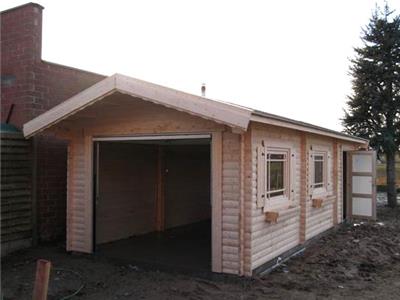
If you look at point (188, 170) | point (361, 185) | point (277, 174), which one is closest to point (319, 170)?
point (277, 174)

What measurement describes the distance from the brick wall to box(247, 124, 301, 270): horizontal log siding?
426cm

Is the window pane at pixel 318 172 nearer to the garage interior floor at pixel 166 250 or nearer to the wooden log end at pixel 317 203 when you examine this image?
the wooden log end at pixel 317 203

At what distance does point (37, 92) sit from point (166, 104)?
3.75 meters

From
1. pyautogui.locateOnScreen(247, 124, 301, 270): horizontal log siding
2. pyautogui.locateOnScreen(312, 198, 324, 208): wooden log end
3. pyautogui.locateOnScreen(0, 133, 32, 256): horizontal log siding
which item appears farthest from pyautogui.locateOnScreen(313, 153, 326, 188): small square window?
pyautogui.locateOnScreen(0, 133, 32, 256): horizontal log siding

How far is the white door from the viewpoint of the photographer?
39.9ft

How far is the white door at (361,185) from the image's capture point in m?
12.2

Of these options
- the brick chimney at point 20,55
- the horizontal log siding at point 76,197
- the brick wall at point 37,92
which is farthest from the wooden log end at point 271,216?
the brick chimney at point 20,55

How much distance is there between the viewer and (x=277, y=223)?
7316mm

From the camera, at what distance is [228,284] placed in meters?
6.07

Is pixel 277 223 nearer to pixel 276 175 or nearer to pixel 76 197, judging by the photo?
pixel 276 175

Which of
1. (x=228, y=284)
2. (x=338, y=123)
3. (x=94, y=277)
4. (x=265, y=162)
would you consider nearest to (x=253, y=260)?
(x=228, y=284)

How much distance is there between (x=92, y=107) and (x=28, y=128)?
45.8 inches

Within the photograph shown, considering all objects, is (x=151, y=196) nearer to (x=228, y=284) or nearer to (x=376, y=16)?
(x=228, y=284)

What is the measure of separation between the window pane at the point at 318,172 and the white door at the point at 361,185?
105 inches
